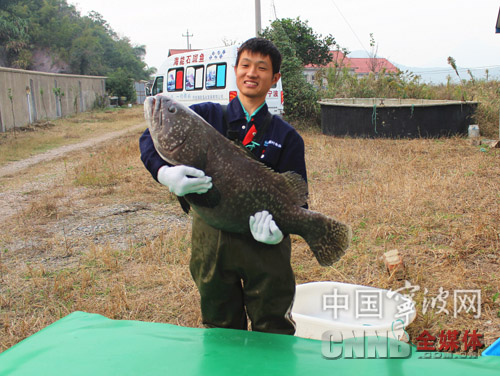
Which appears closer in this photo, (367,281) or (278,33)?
(367,281)

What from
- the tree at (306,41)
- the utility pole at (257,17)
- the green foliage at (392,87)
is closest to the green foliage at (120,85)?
the tree at (306,41)

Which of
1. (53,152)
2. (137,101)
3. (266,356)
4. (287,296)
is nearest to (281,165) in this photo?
(287,296)

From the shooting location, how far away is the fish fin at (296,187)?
6.48 feet

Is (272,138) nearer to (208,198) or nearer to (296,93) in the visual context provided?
(208,198)

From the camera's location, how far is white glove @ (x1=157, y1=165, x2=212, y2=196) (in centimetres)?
175

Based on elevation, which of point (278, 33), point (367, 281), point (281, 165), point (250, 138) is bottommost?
point (367, 281)

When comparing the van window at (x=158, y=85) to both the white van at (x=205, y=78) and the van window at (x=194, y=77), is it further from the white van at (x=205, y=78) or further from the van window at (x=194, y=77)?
the van window at (x=194, y=77)

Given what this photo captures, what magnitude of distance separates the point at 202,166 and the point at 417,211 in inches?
147

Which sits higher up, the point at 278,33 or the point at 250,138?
the point at 278,33

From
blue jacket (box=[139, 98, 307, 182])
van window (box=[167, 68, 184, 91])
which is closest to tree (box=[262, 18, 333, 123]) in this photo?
van window (box=[167, 68, 184, 91])

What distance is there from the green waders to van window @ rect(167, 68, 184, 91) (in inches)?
444

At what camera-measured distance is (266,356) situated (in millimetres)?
1723

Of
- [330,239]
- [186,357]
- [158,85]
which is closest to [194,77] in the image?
[158,85]

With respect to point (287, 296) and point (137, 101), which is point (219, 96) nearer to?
point (287, 296)
